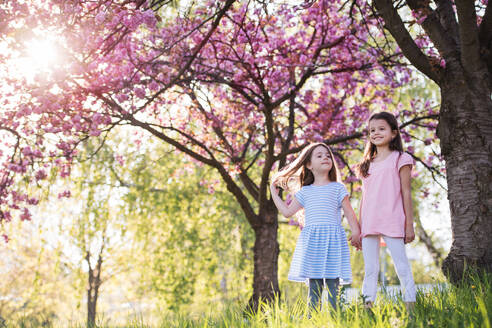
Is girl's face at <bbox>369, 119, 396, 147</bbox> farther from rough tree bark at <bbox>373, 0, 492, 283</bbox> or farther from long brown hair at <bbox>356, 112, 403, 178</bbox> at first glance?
rough tree bark at <bbox>373, 0, 492, 283</bbox>

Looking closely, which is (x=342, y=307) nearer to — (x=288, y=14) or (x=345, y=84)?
(x=288, y=14)

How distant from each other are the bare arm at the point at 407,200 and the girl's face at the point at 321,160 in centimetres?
71

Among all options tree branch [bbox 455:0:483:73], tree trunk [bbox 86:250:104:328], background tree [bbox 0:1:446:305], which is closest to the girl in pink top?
tree branch [bbox 455:0:483:73]

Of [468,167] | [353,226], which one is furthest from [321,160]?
[468,167]

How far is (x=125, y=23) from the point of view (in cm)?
416

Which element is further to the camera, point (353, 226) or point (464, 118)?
point (464, 118)

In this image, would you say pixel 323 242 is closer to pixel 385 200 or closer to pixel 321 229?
pixel 321 229

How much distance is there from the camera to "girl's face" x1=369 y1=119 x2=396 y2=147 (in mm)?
4211

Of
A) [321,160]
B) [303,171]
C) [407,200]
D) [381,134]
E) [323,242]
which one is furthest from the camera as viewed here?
[303,171]

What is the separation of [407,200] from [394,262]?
0.53m

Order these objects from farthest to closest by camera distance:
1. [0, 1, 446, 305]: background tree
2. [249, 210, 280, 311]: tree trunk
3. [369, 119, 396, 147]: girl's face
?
[249, 210, 280, 311]: tree trunk → [0, 1, 446, 305]: background tree → [369, 119, 396, 147]: girl's face

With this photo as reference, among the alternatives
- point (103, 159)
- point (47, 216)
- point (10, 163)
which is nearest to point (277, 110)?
point (10, 163)

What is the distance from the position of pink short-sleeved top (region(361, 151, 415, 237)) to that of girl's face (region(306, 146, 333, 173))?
411 mm

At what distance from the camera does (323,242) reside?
407 cm
